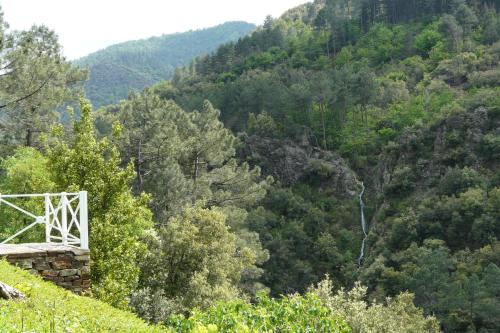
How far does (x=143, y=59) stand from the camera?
149m

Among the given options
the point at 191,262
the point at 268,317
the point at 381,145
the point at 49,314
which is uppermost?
the point at 49,314

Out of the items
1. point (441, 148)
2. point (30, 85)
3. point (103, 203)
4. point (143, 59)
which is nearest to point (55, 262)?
point (103, 203)

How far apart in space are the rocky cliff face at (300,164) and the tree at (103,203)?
136ft

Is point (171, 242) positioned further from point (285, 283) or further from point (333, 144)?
point (333, 144)

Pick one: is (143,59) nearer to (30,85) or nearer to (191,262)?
(30,85)

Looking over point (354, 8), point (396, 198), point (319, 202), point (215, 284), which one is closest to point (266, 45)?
point (354, 8)

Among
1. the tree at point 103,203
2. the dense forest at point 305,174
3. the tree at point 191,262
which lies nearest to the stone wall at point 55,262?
the dense forest at point 305,174

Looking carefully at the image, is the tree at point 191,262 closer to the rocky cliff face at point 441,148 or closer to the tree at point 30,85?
the tree at point 30,85

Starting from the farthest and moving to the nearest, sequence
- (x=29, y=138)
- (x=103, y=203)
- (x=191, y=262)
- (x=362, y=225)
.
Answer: (x=362, y=225), (x=29, y=138), (x=191, y=262), (x=103, y=203)

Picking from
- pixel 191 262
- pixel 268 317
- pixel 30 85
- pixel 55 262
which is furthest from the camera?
pixel 30 85

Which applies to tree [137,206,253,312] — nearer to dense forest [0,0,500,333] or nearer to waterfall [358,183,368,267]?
dense forest [0,0,500,333]

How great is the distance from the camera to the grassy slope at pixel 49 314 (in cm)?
472

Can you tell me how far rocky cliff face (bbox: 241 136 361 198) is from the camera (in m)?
53.3

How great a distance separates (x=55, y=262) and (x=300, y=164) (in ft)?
156
